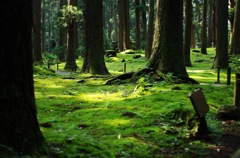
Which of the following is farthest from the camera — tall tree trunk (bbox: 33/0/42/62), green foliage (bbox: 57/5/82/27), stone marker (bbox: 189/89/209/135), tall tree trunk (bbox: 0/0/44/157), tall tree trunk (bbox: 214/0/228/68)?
tall tree trunk (bbox: 33/0/42/62)

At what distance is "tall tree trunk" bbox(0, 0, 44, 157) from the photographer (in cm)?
407

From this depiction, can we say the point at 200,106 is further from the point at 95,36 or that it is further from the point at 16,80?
the point at 95,36

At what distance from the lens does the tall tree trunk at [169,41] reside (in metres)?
13.0

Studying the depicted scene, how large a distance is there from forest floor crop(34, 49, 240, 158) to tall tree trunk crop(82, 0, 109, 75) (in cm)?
587

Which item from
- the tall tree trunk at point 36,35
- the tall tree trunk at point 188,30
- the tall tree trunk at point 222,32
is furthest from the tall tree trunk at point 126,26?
the tall tree trunk at point 222,32

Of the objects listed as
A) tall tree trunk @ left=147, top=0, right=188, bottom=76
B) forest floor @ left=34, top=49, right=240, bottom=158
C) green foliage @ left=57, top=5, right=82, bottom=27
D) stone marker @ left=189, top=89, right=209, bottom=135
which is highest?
green foliage @ left=57, top=5, right=82, bottom=27

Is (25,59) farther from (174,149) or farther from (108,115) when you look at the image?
(108,115)

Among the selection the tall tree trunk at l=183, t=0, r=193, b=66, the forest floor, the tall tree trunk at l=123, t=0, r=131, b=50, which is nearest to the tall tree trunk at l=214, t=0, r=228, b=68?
the tall tree trunk at l=183, t=0, r=193, b=66

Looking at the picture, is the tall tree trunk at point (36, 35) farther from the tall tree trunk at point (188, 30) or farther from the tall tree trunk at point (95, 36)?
the tall tree trunk at point (95, 36)

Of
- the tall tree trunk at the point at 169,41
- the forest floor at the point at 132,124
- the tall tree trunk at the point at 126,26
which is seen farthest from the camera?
the tall tree trunk at the point at 126,26

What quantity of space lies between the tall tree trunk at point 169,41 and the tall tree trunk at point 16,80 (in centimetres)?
916

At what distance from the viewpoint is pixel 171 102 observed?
8977 millimetres

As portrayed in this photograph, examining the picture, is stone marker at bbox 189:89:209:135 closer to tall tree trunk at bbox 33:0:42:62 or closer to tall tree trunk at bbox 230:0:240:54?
tall tree trunk at bbox 230:0:240:54

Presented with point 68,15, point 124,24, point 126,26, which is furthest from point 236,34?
point 124,24
